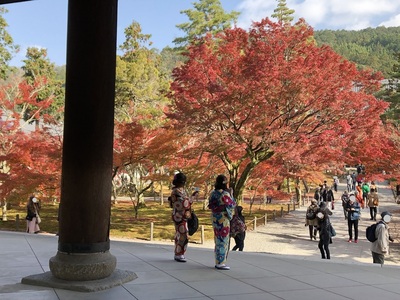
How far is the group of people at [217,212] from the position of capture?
6.13m

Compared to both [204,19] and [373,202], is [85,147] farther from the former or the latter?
[204,19]

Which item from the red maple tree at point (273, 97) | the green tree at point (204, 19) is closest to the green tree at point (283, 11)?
the green tree at point (204, 19)

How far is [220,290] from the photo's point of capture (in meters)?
5.08

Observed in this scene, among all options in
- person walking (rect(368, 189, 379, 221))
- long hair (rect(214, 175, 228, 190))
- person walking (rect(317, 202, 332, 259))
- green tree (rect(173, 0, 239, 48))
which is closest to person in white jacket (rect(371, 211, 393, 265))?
person walking (rect(317, 202, 332, 259))

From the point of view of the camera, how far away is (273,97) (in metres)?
14.2

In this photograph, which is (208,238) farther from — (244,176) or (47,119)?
(47,119)

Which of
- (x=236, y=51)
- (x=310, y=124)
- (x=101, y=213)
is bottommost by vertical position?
(x=101, y=213)

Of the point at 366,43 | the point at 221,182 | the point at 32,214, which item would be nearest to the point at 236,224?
the point at 221,182

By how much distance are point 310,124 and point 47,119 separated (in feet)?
34.6

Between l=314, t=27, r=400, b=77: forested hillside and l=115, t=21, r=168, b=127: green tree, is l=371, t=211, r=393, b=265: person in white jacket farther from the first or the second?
l=314, t=27, r=400, b=77: forested hillside

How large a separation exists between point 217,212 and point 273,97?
8.70 meters

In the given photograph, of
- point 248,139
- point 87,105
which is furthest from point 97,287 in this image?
point 248,139

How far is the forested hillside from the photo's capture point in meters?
77.9

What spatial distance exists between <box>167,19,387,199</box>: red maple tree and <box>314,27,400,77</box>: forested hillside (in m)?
61.8
